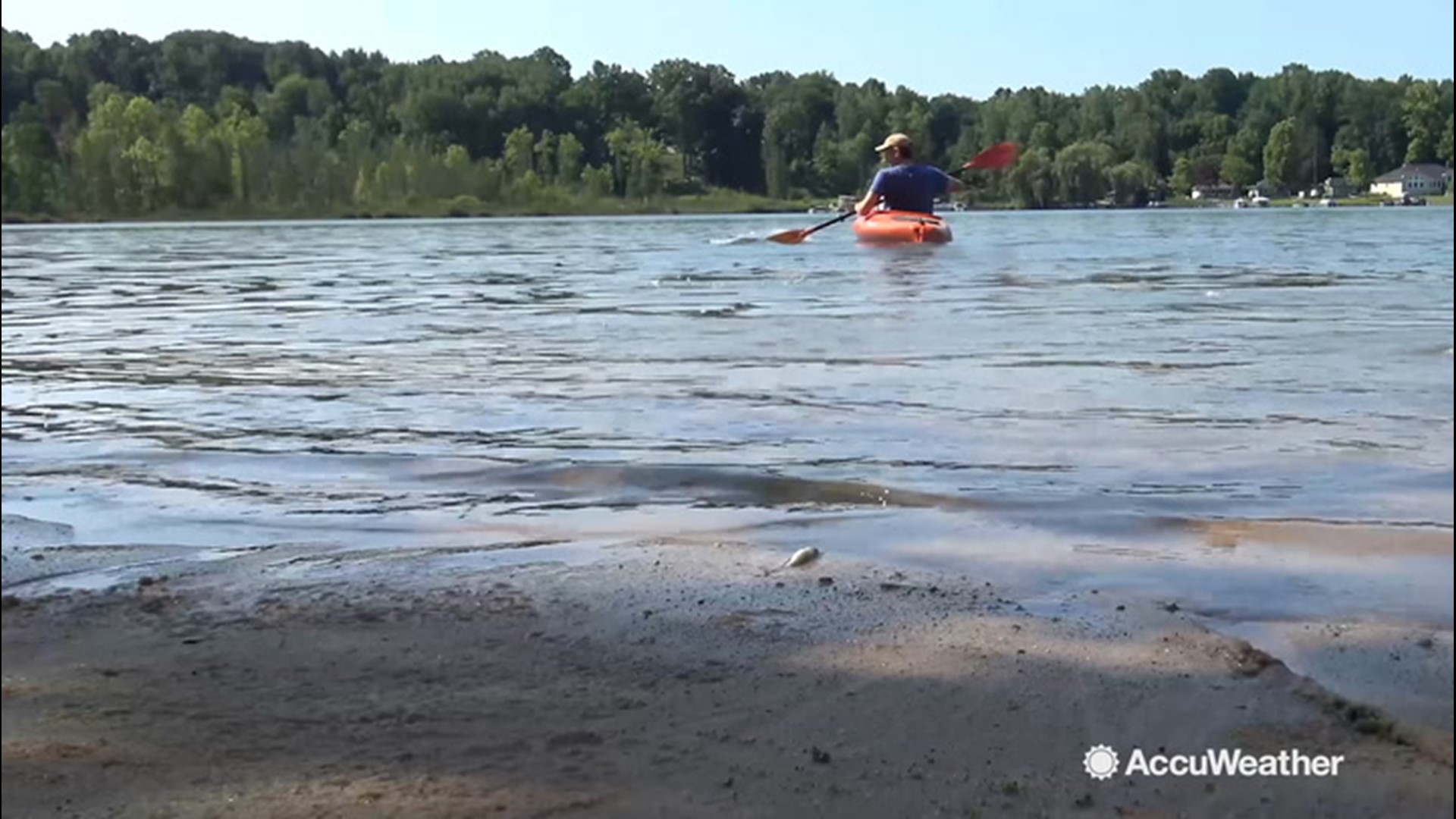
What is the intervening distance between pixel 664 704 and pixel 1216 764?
3.34ft

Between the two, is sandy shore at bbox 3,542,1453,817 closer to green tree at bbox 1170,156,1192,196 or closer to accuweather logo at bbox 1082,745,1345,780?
accuweather logo at bbox 1082,745,1345,780

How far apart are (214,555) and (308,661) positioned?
1.24 metres

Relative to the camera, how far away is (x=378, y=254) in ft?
94.5

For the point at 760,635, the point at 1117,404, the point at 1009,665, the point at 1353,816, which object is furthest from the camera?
the point at 1117,404

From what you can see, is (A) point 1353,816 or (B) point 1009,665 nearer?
(A) point 1353,816

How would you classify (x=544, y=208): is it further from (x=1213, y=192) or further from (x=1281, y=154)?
(x=1281, y=154)

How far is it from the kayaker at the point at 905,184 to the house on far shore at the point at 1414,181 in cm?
1579

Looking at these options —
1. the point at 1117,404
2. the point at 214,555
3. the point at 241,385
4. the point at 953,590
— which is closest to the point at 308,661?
the point at 214,555

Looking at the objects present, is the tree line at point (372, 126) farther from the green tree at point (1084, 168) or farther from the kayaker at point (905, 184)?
the kayaker at point (905, 184)

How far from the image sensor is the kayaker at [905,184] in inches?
734

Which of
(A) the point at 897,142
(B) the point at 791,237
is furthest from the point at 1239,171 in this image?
(B) the point at 791,237

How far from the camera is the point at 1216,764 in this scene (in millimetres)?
2402

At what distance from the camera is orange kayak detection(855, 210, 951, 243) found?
60.4ft

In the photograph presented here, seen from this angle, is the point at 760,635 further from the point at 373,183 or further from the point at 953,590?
the point at 373,183
